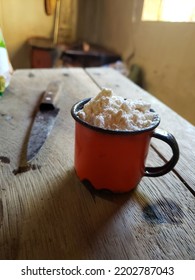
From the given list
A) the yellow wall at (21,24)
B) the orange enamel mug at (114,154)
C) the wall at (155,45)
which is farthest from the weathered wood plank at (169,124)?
the yellow wall at (21,24)

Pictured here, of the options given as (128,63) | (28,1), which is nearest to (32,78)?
(128,63)

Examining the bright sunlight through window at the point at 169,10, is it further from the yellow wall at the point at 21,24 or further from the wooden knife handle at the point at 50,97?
the yellow wall at the point at 21,24

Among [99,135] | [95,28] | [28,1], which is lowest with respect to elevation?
[99,135]

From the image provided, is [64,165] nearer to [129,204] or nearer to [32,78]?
[129,204]

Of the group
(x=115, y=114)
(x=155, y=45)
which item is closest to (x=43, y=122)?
(x=115, y=114)

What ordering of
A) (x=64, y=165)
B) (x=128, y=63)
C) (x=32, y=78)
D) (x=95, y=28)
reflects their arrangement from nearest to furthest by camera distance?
(x=64, y=165) < (x=32, y=78) < (x=128, y=63) < (x=95, y=28)

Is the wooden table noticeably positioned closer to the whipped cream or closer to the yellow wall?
the whipped cream
